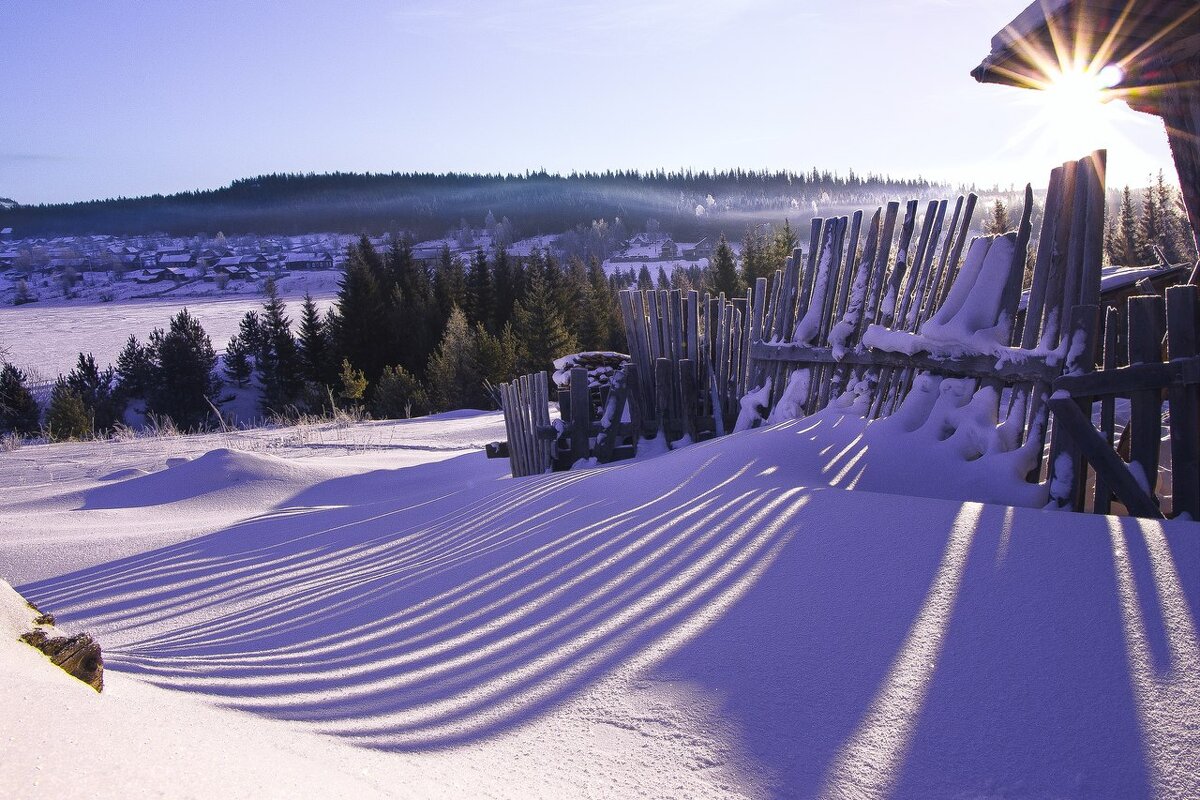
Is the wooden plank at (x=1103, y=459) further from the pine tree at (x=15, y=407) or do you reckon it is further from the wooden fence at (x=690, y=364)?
the pine tree at (x=15, y=407)

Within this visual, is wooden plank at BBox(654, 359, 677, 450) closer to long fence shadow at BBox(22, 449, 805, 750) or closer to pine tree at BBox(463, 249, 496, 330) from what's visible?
long fence shadow at BBox(22, 449, 805, 750)

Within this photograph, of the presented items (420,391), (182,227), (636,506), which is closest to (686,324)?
(636,506)

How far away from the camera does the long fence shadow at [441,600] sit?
7.23 feet

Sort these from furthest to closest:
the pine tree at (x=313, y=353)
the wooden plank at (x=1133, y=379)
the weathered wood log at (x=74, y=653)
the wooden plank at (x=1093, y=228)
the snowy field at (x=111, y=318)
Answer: the snowy field at (x=111, y=318), the pine tree at (x=313, y=353), the wooden plank at (x=1093, y=228), the wooden plank at (x=1133, y=379), the weathered wood log at (x=74, y=653)

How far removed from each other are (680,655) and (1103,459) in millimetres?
2187

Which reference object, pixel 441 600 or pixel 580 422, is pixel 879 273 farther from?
pixel 441 600

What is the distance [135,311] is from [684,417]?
94509 mm

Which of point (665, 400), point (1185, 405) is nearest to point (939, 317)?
point (1185, 405)

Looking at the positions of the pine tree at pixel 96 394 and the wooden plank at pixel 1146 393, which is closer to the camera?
the wooden plank at pixel 1146 393

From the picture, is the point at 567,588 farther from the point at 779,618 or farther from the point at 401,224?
the point at 401,224

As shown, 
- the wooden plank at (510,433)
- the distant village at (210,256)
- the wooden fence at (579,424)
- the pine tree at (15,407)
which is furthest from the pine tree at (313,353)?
the distant village at (210,256)

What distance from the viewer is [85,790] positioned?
122 cm

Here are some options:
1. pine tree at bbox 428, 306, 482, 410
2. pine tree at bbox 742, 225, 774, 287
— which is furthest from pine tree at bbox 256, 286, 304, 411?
pine tree at bbox 742, 225, 774, 287

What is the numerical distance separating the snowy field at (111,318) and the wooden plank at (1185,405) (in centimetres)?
6035
